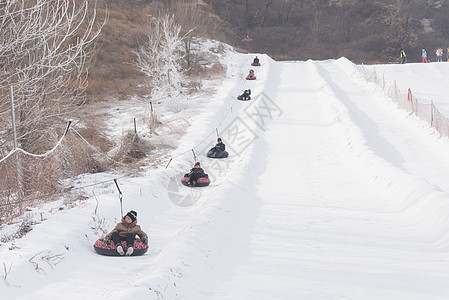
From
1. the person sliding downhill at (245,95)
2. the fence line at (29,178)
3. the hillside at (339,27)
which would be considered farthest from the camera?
the hillside at (339,27)

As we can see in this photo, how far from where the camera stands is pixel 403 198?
1241 cm

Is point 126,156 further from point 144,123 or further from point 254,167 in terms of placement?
point 144,123

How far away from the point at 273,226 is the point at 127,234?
357cm

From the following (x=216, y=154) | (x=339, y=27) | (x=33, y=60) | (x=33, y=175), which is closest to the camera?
(x=33, y=175)

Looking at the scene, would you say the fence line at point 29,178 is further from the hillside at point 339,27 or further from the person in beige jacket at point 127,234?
the hillside at point 339,27

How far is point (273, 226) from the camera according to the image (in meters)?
11.3

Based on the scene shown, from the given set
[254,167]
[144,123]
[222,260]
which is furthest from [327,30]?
[222,260]

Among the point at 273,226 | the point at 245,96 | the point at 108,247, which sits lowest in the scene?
the point at 273,226

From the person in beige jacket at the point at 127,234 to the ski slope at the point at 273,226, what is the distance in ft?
0.81

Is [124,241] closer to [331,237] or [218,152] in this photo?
[331,237]

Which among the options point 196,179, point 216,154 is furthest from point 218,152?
point 196,179

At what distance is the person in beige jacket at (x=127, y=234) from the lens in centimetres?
917

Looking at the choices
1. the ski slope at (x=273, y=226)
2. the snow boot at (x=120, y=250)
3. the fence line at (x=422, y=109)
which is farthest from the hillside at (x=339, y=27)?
the snow boot at (x=120, y=250)

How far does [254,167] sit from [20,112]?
776 centimetres
